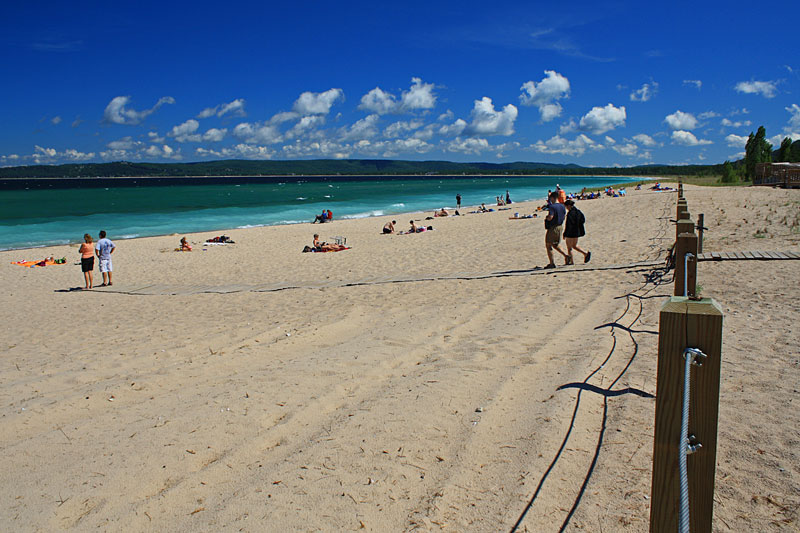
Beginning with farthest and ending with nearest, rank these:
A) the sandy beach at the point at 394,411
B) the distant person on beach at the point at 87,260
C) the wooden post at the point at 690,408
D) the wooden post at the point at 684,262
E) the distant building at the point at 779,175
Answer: the distant building at the point at 779,175, the distant person on beach at the point at 87,260, the wooden post at the point at 684,262, the sandy beach at the point at 394,411, the wooden post at the point at 690,408

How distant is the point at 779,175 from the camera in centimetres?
2897

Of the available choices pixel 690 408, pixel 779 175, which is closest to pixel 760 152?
pixel 779 175

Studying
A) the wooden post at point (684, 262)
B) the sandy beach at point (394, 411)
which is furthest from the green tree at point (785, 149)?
the wooden post at point (684, 262)

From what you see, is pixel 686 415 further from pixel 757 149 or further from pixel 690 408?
pixel 757 149

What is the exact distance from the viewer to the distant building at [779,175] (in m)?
26.5

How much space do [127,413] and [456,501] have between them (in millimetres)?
2823

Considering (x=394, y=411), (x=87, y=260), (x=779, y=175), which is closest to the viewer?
(x=394, y=411)

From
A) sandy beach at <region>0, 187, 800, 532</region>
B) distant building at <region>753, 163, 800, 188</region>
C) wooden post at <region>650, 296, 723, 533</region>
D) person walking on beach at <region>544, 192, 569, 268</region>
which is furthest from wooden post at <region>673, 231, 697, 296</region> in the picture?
distant building at <region>753, 163, 800, 188</region>

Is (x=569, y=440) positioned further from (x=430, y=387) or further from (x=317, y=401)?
(x=317, y=401)

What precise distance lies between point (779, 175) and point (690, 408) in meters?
34.6

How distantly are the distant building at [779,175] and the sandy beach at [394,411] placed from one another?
22866 millimetres

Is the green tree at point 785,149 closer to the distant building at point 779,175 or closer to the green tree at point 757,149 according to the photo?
the green tree at point 757,149

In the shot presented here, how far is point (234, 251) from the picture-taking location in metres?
19.3

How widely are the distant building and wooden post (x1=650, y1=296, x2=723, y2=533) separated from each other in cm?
3110
